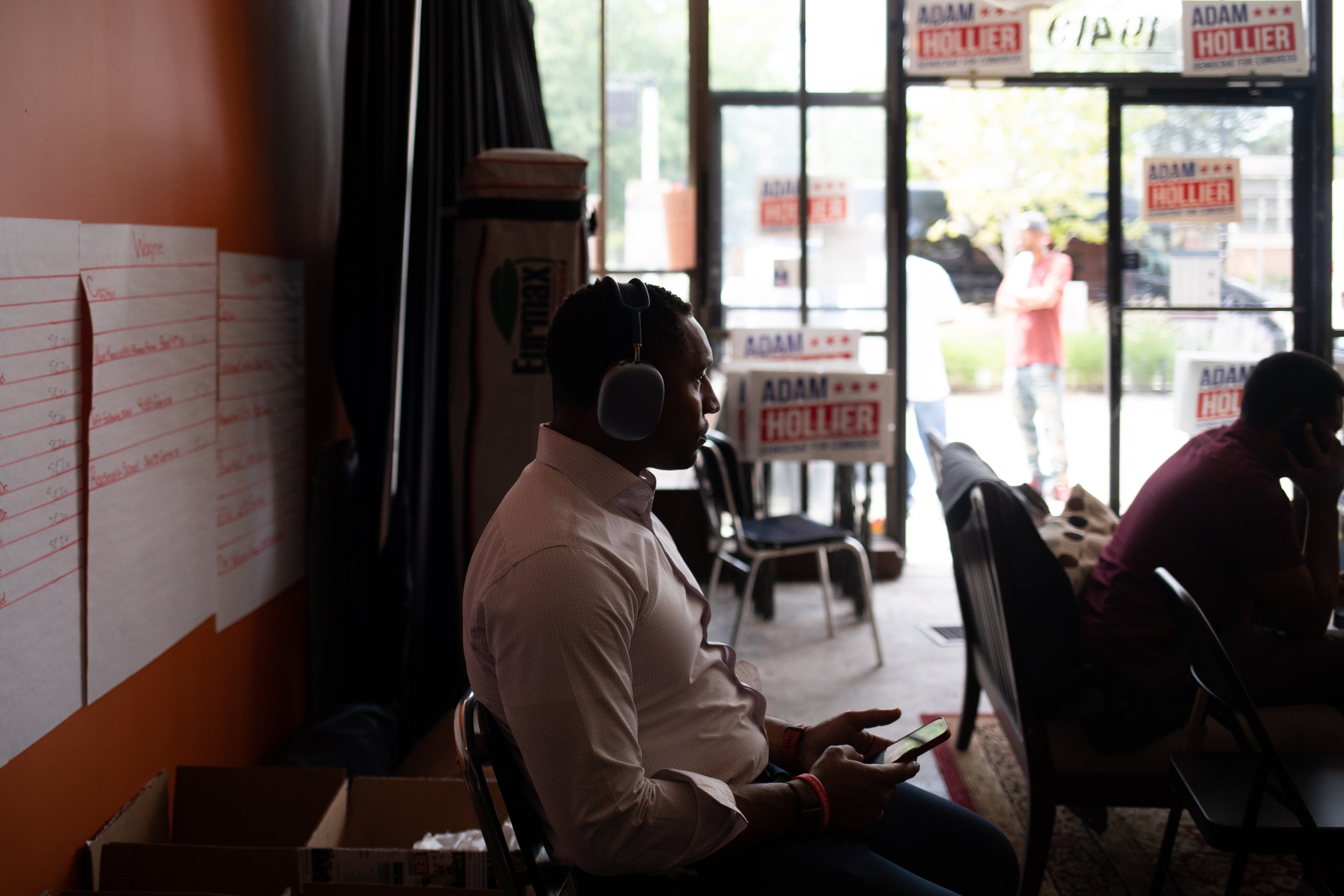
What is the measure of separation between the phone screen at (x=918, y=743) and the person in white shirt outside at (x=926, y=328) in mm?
3437

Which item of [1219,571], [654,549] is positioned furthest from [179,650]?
[1219,571]

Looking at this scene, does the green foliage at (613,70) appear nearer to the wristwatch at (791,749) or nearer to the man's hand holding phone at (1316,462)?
the man's hand holding phone at (1316,462)

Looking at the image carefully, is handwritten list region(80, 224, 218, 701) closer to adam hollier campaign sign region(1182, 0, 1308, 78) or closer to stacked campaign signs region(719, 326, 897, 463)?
stacked campaign signs region(719, 326, 897, 463)

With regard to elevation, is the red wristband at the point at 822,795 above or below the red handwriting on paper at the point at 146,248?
below

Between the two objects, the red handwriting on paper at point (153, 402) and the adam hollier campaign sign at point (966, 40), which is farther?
the adam hollier campaign sign at point (966, 40)

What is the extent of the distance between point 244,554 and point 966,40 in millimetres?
3689

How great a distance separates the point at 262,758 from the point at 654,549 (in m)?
1.59

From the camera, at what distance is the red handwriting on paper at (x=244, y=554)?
216 cm

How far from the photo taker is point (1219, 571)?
82.2 inches

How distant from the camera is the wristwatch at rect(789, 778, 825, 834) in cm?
118

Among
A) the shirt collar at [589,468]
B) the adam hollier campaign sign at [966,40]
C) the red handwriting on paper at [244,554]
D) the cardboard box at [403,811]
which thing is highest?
the adam hollier campaign sign at [966,40]

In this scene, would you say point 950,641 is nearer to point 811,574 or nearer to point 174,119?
point 811,574

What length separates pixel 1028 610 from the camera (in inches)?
80.3

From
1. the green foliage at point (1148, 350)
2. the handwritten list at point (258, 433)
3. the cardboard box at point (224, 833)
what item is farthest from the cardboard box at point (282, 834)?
the green foliage at point (1148, 350)
